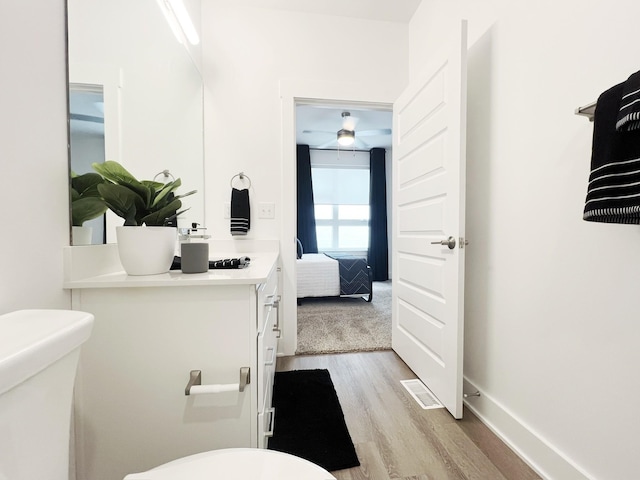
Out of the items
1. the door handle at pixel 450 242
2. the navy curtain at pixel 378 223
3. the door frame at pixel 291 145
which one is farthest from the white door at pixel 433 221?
the navy curtain at pixel 378 223

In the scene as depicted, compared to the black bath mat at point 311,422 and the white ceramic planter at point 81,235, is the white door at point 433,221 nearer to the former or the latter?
the black bath mat at point 311,422

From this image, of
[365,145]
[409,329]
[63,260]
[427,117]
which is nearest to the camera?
[63,260]

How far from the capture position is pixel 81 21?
930 mm

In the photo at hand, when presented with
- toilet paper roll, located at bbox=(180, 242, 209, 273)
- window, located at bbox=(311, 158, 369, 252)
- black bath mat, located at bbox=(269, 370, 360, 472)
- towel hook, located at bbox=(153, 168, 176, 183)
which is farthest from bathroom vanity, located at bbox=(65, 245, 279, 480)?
window, located at bbox=(311, 158, 369, 252)

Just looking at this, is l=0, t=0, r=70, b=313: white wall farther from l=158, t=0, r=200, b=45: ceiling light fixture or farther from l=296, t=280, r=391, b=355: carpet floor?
l=296, t=280, r=391, b=355: carpet floor

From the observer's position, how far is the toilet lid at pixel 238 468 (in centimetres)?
60

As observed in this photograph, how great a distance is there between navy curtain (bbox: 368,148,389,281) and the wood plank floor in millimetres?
3640

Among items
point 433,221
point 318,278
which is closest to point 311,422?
point 433,221

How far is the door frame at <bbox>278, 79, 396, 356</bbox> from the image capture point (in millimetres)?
2080

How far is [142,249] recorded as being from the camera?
96 centimetres

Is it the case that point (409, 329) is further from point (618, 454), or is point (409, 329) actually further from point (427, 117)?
point (427, 117)

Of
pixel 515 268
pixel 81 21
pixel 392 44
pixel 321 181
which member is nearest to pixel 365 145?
pixel 321 181

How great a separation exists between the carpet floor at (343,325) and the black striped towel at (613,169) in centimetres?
180

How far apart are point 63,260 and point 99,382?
1.26 feet
